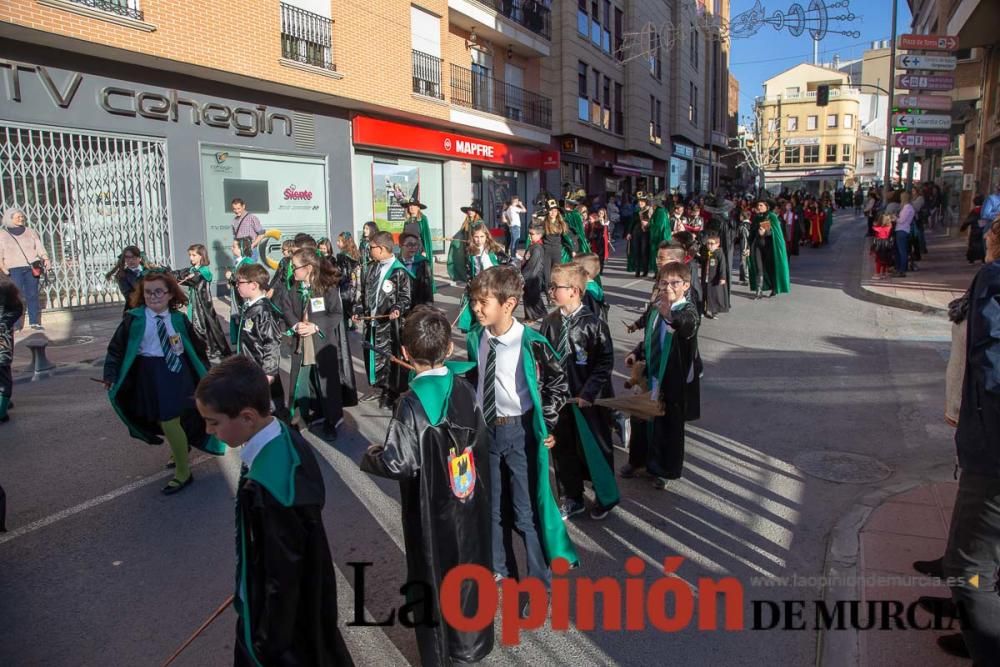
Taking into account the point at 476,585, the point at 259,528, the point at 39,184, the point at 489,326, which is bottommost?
the point at 476,585

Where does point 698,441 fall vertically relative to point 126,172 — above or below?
below

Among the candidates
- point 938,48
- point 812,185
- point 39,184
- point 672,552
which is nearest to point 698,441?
point 672,552

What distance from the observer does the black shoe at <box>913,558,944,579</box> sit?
3.70 m

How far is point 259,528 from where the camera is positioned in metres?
2.34

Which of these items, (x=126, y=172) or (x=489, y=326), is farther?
(x=126, y=172)

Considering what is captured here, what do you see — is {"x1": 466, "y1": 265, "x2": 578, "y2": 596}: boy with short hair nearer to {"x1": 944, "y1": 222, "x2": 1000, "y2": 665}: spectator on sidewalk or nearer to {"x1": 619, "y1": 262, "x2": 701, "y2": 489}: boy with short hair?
{"x1": 619, "y1": 262, "x2": 701, "y2": 489}: boy with short hair

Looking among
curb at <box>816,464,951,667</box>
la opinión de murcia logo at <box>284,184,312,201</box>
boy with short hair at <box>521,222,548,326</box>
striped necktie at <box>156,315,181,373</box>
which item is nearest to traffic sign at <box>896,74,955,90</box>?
boy with short hair at <box>521,222,548,326</box>

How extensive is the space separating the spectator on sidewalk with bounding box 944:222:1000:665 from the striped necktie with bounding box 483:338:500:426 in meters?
1.98

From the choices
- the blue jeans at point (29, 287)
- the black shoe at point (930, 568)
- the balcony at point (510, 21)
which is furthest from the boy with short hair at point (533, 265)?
the balcony at point (510, 21)

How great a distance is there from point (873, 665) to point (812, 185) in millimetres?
94632

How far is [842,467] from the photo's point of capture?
5559mm

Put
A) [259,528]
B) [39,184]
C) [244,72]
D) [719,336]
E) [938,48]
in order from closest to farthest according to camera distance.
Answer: [259,528] → [719,336] → [39,184] → [244,72] → [938,48]

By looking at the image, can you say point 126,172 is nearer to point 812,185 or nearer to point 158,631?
point 158,631

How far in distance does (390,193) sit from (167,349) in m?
15.8
